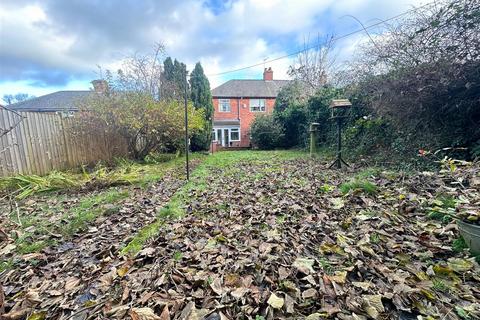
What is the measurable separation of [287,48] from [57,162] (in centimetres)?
1391

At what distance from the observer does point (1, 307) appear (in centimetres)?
132

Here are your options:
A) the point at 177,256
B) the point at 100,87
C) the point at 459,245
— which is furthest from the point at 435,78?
the point at 100,87

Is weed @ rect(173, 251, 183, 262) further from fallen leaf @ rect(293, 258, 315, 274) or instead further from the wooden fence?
the wooden fence

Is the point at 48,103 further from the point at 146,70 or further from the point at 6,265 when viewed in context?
the point at 6,265

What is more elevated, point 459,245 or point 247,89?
point 247,89

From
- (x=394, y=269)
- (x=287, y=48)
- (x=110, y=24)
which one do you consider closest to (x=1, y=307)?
(x=394, y=269)

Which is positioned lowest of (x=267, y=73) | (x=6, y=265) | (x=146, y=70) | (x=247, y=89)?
(x=6, y=265)

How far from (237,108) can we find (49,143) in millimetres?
16781

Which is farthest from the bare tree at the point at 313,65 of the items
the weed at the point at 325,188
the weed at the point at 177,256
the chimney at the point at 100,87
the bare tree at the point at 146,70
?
the weed at the point at 177,256

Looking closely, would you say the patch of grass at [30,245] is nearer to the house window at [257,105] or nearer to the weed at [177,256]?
the weed at [177,256]

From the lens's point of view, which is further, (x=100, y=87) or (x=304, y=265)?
(x=100, y=87)

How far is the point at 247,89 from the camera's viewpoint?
2177 cm

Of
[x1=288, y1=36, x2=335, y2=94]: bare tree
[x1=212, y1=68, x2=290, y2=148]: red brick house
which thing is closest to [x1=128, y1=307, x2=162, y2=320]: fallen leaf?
[x1=288, y1=36, x2=335, y2=94]: bare tree

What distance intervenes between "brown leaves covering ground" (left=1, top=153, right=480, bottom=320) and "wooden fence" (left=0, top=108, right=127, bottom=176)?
13.6 feet
